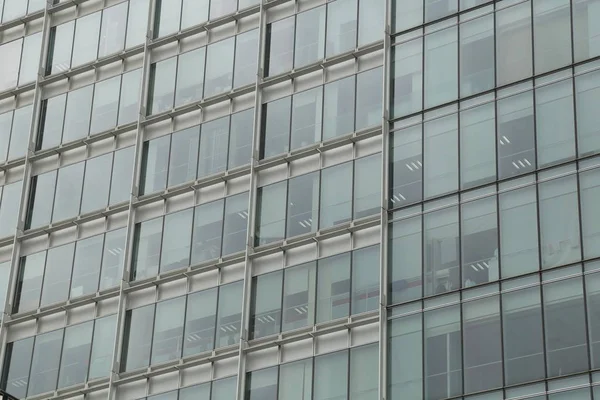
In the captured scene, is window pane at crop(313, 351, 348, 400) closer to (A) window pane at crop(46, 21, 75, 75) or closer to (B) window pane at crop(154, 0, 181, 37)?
(B) window pane at crop(154, 0, 181, 37)

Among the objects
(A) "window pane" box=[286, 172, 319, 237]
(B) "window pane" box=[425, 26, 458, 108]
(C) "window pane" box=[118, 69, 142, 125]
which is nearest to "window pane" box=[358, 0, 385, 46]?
(B) "window pane" box=[425, 26, 458, 108]

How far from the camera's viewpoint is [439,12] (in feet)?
185

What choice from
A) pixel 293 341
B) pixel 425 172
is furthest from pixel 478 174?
pixel 293 341

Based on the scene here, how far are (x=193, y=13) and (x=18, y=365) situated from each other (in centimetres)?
1628

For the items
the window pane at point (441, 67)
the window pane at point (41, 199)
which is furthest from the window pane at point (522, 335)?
the window pane at point (41, 199)

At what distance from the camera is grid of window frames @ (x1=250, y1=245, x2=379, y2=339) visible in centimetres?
5416

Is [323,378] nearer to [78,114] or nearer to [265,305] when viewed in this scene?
[265,305]

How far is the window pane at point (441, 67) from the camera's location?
54.9m

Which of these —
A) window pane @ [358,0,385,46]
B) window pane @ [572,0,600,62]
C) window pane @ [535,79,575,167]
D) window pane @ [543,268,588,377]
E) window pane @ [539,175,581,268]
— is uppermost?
Answer: window pane @ [358,0,385,46]

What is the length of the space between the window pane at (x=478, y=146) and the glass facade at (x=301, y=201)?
77 millimetres

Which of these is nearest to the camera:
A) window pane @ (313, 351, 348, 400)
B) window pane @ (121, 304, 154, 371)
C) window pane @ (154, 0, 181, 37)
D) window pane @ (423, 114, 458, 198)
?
window pane @ (313, 351, 348, 400)

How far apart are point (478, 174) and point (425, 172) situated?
7.28 ft

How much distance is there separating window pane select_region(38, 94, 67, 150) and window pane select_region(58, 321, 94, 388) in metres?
9.24

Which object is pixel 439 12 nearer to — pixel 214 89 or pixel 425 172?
pixel 425 172
